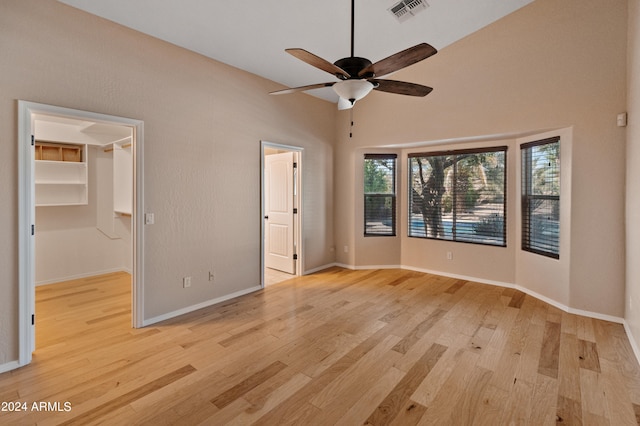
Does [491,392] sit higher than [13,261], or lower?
lower

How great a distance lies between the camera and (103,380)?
2320 millimetres

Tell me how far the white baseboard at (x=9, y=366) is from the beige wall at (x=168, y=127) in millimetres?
37

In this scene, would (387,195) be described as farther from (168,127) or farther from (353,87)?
(168,127)

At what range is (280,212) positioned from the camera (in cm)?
553

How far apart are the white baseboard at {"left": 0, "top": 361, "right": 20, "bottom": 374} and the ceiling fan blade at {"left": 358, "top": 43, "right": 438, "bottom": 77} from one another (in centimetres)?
360

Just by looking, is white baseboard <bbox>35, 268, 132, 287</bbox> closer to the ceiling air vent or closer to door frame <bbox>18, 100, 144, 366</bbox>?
door frame <bbox>18, 100, 144, 366</bbox>

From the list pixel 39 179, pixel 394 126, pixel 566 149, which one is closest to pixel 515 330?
pixel 566 149

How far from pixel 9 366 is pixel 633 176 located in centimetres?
578

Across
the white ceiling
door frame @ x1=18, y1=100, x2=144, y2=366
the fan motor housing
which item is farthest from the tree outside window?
door frame @ x1=18, y1=100, x2=144, y2=366

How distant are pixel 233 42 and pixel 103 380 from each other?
353 cm

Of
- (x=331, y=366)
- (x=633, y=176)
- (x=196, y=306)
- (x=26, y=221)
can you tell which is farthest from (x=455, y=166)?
(x=26, y=221)

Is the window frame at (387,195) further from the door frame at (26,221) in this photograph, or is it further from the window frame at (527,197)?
the door frame at (26,221)

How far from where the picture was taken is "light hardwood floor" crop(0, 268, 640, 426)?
1.99 meters

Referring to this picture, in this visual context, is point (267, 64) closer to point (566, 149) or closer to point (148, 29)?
point (148, 29)
